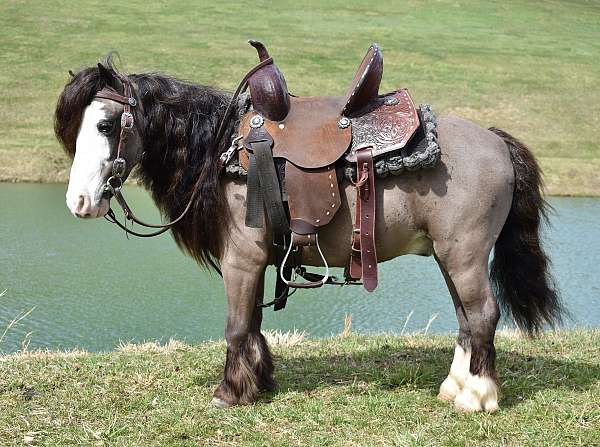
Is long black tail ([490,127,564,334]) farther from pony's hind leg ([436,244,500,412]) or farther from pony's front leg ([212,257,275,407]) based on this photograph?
pony's front leg ([212,257,275,407])

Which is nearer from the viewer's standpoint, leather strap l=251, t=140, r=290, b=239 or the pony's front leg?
leather strap l=251, t=140, r=290, b=239

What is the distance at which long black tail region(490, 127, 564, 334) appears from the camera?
428 cm

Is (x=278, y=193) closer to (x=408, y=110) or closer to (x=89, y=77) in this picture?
(x=408, y=110)

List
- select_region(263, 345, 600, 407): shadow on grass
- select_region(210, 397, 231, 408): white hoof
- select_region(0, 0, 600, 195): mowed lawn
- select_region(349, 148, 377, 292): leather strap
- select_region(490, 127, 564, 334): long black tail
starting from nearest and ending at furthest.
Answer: select_region(349, 148, 377, 292): leather strap → select_region(210, 397, 231, 408): white hoof → select_region(490, 127, 564, 334): long black tail → select_region(263, 345, 600, 407): shadow on grass → select_region(0, 0, 600, 195): mowed lawn

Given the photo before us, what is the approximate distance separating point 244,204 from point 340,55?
2899cm

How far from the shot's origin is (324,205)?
3.96m

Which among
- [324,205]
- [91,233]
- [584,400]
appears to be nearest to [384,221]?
[324,205]

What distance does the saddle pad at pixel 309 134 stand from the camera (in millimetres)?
3949

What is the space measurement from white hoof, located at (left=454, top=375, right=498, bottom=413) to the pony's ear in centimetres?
260

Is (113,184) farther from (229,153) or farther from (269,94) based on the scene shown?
(269,94)

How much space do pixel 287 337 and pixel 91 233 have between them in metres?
8.58

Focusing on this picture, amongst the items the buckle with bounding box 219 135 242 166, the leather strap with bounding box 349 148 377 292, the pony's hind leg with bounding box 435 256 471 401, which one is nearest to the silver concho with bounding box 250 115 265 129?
the buckle with bounding box 219 135 242 166

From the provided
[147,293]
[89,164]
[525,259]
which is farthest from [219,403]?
[147,293]

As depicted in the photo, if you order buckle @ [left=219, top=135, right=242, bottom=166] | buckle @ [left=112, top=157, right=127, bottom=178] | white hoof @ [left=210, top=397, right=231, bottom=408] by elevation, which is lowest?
white hoof @ [left=210, top=397, right=231, bottom=408]
